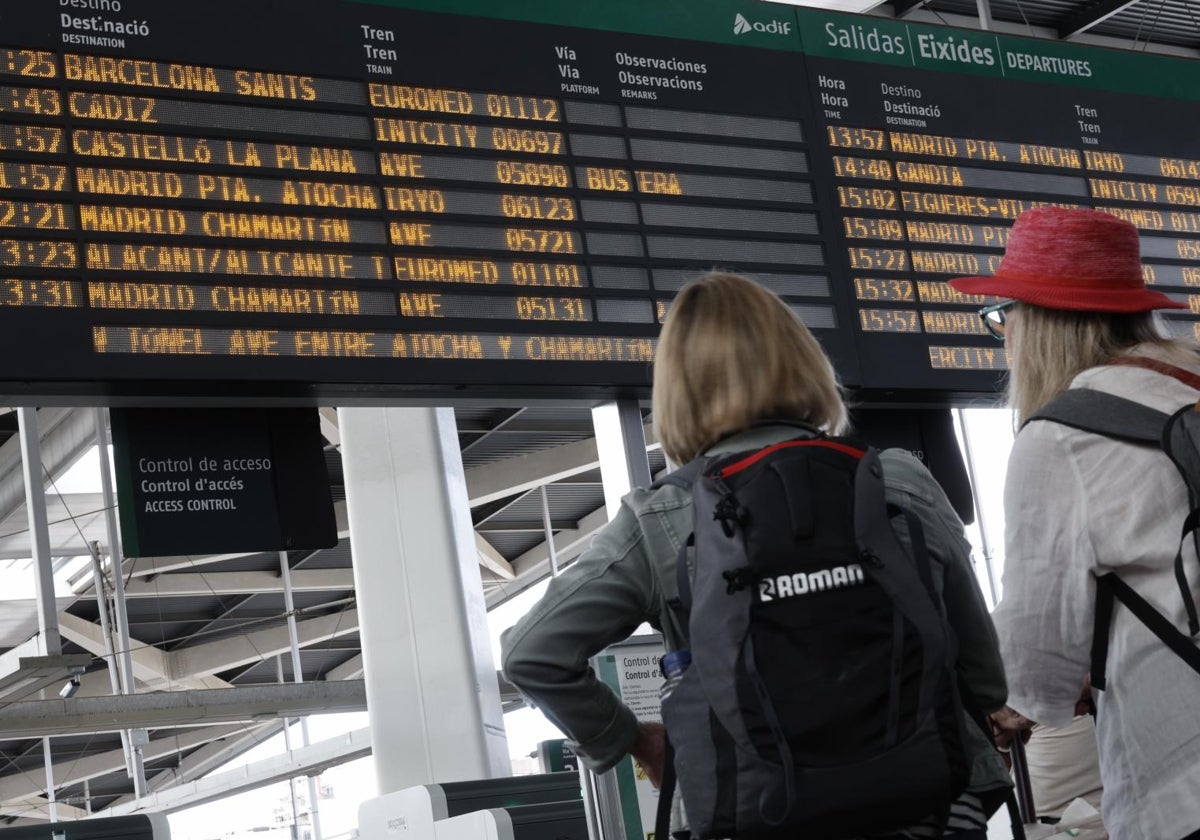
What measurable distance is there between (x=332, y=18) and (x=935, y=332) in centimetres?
268

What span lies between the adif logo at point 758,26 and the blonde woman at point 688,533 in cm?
413

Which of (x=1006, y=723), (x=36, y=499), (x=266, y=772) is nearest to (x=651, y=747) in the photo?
(x=1006, y=723)

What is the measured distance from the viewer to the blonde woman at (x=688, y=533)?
2.03 m

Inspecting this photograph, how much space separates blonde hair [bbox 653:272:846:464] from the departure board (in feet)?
8.70

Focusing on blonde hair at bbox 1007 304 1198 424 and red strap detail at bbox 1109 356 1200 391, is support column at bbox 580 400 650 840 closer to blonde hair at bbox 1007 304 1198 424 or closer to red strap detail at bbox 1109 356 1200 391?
blonde hair at bbox 1007 304 1198 424

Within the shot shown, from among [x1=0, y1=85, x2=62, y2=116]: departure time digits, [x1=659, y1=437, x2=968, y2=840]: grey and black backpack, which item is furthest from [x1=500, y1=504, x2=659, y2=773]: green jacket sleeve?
[x1=0, y1=85, x2=62, y2=116]: departure time digits

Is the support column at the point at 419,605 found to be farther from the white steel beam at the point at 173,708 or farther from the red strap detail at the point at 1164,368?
the white steel beam at the point at 173,708

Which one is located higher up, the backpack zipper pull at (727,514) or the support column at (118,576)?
the support column at (118,576)

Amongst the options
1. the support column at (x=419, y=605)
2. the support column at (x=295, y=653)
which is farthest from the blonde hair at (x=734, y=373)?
the support column at (x=295, y=653)

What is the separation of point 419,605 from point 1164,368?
671 centimetres

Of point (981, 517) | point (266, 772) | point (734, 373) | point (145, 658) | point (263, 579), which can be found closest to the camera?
point (734, 373)

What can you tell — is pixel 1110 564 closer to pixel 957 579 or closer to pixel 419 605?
pixel 957 579

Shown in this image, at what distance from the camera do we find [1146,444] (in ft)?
7.10

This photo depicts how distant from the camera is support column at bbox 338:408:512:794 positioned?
838 cm
